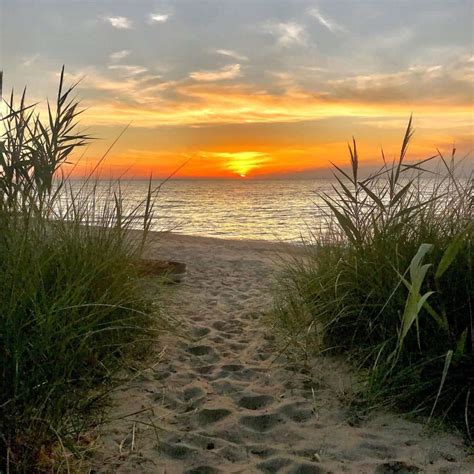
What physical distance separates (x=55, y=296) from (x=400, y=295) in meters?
1.70

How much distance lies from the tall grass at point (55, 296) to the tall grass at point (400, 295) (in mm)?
1133

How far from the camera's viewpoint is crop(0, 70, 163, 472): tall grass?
1.69m

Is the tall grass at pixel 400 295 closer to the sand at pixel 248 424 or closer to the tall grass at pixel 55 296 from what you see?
the sand at pixel 248 424

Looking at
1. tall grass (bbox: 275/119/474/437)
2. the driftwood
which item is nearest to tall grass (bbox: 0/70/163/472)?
the driftwood

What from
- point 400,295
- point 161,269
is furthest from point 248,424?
point 161,269

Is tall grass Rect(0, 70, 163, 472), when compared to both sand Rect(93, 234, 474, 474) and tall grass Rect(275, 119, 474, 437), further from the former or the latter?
tall grass Rect(275, 119, 474, 437)

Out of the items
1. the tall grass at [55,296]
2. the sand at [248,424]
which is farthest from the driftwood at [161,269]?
the sand at [248,424]

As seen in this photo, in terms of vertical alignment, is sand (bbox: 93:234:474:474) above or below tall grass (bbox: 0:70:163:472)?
below

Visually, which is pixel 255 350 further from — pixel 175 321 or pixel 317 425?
pixel 317 425

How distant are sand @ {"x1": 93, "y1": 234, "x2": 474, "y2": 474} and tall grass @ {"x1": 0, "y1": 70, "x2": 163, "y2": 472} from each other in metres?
0.21

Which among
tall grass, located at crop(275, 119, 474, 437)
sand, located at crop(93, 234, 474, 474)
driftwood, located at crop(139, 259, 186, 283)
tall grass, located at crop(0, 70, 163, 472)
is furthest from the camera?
driftwood, located at crop(139, 259, 186, 283)

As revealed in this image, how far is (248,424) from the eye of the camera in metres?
2.29

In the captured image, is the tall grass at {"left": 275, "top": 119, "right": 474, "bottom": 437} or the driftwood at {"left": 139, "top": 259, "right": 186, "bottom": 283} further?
the driftwood at {"left": 139, "top": 259, "right": 186, "bottom": 283}

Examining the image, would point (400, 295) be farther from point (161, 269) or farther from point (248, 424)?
point (161, 269)
